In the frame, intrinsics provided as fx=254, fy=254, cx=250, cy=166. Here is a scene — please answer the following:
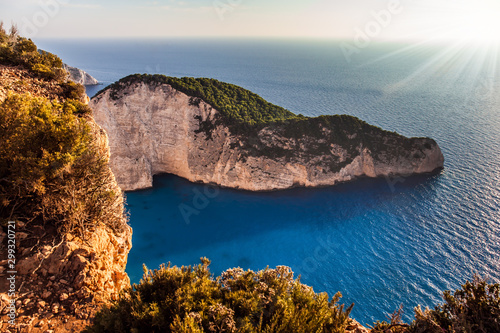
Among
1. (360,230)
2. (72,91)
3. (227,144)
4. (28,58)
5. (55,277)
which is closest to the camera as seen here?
(55,277)

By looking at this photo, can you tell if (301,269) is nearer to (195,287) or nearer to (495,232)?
(195,287)

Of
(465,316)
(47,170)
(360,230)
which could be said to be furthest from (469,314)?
(360,230)

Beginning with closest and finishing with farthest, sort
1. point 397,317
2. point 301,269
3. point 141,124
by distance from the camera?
point 397,317, point 301,269, point 141,124

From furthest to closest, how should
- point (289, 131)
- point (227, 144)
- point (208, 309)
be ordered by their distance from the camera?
point (289, 131) < point (227, 144) < point (208, 309)

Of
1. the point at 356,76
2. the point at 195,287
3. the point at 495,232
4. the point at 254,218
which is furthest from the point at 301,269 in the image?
the point at 356,76

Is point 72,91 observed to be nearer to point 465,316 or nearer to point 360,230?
point 465,316

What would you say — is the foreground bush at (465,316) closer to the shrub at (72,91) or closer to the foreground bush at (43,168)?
the foreground bush at (43,168)

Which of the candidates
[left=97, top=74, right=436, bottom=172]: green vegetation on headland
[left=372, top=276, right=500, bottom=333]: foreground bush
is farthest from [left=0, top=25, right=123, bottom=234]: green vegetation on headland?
[left=97, top=74, right=436, bottom=172]: green vegetation on headland
